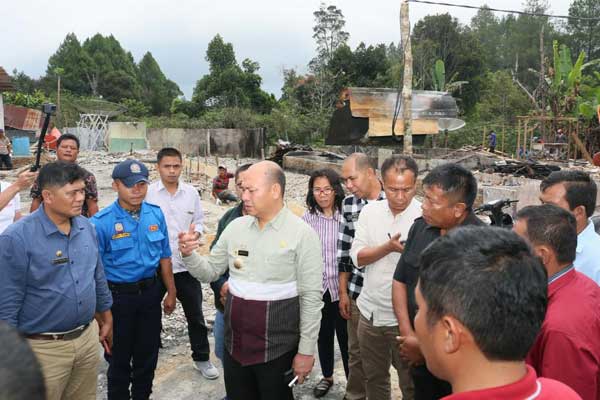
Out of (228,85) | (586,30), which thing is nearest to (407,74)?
(228,85)

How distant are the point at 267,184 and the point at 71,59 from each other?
55.2 meters

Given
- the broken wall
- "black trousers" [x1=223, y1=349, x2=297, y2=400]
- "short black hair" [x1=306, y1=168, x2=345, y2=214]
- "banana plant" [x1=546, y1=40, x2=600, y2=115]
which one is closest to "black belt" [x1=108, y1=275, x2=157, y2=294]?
"black trousers" [x1=223, y1=349, x2=297, y2=400]

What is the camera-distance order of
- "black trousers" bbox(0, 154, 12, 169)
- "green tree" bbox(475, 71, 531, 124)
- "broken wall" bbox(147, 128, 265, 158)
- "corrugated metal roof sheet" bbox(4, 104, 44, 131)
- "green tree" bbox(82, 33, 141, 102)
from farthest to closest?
"green tree" bbox(82, 33, 141, 102) → "broken wall" bbox(147, 128, 265, 158) → "corrugated metal roof sheet" bbox(4, 104, 44, 131) → "green tree" bbox(475, 71, 531, 124) → "black trousers" bbox(0, 154, 12, 169)

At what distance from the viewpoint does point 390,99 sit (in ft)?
41.3

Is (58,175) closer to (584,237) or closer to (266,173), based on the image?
(266,173)

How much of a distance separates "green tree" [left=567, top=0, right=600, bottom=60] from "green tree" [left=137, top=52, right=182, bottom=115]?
39.0m

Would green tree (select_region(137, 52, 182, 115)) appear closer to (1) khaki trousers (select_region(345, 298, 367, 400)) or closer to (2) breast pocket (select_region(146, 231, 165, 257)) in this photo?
(2) breast pocket (select_region(146, 231, 165, 257))

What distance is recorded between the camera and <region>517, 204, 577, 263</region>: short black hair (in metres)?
1.94

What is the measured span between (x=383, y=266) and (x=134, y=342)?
1890mm

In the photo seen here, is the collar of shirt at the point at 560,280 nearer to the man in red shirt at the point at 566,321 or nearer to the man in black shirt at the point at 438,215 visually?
the man in red shirt at the point at 566,321

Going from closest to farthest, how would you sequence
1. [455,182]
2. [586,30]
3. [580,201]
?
[455,182] → [580,201] → [586,30]

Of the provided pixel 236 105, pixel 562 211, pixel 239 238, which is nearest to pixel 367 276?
pixel 239 238

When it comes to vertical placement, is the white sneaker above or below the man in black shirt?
below

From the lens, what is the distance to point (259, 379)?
8.61ft
